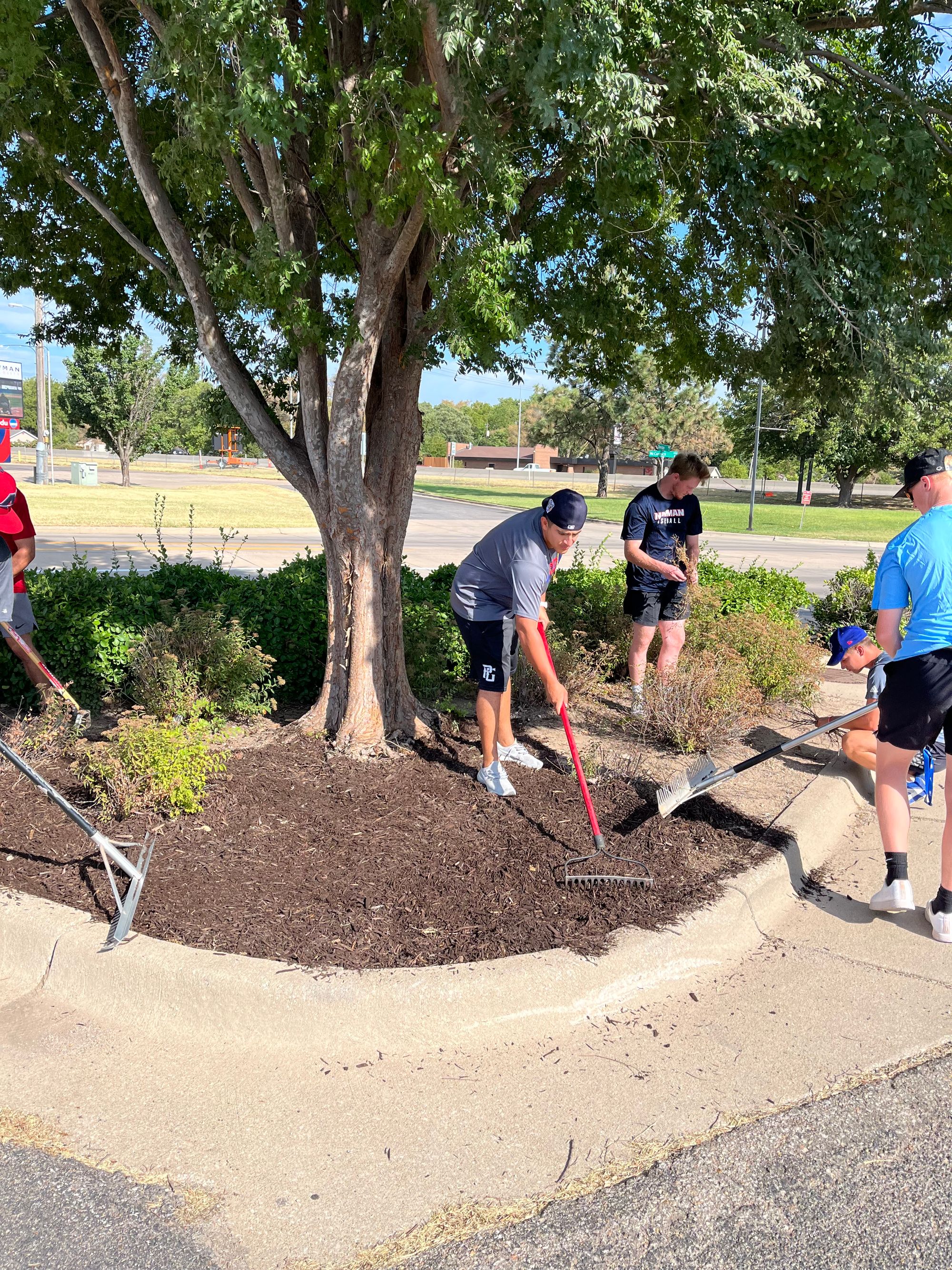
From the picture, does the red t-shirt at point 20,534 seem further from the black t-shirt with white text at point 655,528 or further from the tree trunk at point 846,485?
the tree trunk at point 846,485

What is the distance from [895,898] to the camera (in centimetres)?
389

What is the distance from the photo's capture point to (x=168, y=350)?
713 centimetres

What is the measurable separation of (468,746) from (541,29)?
3.56 meters

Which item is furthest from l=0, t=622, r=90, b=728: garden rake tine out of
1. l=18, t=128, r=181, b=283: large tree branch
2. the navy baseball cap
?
the navy baseball cap

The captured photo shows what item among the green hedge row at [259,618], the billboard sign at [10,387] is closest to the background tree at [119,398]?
the billboard sign at [10,387]

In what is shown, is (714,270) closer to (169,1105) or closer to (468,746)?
(468,746)

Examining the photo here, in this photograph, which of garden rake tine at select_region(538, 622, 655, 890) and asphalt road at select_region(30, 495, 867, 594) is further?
asphalt road at select_region(30, 495, 867, 594)

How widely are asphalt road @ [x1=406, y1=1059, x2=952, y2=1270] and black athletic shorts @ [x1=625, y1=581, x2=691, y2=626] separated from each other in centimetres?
404

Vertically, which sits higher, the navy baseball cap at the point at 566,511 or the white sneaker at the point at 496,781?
the navy baseball cap at the point at 566,511

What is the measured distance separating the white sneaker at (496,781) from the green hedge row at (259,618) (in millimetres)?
1417

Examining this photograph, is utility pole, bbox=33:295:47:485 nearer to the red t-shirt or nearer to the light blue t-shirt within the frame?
the red t-shirt

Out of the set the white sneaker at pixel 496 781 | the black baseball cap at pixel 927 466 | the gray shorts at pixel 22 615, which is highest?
the black baseball cap at pixel 927 466

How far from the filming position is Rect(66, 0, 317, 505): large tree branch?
4996 millimetres

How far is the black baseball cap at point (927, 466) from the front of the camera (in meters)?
3.84
